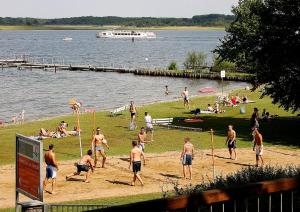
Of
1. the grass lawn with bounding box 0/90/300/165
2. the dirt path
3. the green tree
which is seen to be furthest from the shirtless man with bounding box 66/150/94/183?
the green tree

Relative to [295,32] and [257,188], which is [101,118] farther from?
[257,188]

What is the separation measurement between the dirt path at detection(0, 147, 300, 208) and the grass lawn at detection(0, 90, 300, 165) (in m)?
1.93

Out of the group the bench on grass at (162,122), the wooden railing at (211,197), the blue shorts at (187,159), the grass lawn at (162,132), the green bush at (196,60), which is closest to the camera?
the wooden railing at (211,197)

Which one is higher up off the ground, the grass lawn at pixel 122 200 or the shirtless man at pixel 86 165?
the shirtless man at pixel 86 165

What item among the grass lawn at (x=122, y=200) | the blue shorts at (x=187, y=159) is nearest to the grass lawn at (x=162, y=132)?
the blue shorts at (x=187, y=159)

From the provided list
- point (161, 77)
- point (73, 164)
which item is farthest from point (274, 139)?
point (161, 77)

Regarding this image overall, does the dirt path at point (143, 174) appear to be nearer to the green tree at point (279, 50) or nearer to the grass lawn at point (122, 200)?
the grass lawn at point (122, 200)

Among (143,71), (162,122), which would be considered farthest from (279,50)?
(143,71)

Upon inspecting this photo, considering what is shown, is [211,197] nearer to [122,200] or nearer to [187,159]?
[122,200]

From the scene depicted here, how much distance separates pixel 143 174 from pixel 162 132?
11223mm

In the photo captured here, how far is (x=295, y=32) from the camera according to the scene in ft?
103

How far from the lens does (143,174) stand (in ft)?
75.9

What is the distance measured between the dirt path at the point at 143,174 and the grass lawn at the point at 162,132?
6.34 ft

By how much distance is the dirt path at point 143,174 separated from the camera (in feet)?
66.1
